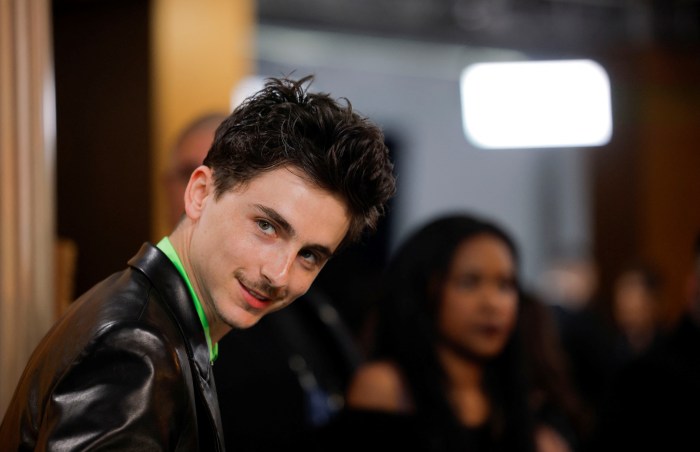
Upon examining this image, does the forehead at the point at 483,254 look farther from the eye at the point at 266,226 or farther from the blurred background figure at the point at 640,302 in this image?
the blurred background figure at the point at 640,302

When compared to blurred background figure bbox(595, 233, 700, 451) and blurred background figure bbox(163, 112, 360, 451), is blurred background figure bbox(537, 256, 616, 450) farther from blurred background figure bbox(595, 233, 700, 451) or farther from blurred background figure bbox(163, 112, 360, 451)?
blurred background figure bbox(163, 112, 360, 451)

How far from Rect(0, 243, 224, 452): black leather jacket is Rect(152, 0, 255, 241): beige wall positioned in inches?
55.7

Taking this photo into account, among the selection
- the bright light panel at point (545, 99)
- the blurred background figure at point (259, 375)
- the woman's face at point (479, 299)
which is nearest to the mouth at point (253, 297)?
the blurred background figure at point (259, 375)

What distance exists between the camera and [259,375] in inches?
96.3

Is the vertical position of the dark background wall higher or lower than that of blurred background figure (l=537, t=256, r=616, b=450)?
higher

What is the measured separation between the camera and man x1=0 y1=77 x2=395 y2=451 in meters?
1.27

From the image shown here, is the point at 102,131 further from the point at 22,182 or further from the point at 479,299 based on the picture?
the point at 479,299

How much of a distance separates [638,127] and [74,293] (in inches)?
240

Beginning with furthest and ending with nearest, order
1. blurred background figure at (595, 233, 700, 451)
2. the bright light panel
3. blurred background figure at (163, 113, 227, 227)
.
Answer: the bright light panel → blurred background figure at (595, 233, 700, 451) → blurred background figure at (163, 113, 227, 227)

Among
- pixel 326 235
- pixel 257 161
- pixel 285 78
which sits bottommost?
pixel 326 235

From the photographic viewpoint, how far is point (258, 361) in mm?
2461

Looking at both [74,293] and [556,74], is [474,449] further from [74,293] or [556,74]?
[556,74]

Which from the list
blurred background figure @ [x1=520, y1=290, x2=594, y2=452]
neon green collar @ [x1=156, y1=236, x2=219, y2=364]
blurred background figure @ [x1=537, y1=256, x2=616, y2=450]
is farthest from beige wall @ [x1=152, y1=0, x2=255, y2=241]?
blurred background figure @ [x1=537, y1=256, x2=616, y2=450]

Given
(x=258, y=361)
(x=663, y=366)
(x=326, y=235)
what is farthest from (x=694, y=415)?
(x=326, y=235)
